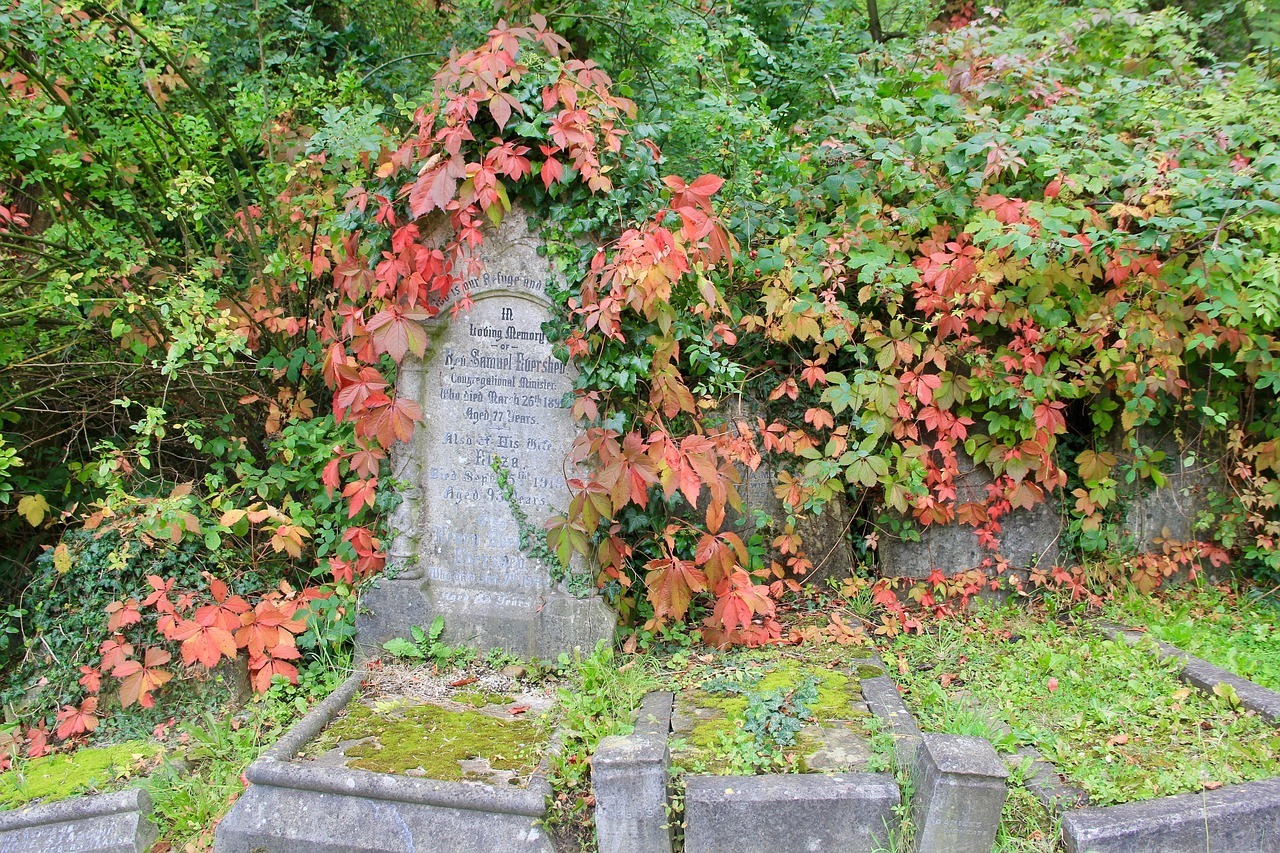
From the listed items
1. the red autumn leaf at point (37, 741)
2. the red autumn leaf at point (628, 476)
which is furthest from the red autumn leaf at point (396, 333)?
the red autumn leaf at point (37, 741)

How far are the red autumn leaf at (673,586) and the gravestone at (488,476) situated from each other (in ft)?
1.13

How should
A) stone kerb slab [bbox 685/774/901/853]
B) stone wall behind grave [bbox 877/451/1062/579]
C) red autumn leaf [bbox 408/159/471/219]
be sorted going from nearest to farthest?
stone kerb slab [bbox 685/774/901/853] → red autumn leaf [bbox 408/159/471/219] → stone wall behind grave [bbox 877/451/1062/579]

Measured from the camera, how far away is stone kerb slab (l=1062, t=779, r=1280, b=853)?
9.02 ft

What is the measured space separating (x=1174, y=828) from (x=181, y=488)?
4.26 meters

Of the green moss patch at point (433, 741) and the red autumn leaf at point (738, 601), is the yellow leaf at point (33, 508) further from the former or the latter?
the red autumn leaf at point (738, 601)

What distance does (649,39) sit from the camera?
5203 millimetres

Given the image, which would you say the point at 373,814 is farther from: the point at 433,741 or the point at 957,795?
the point at 957,795

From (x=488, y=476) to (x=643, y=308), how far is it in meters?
1.15

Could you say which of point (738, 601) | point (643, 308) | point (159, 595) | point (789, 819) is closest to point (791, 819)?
point (789, 819)

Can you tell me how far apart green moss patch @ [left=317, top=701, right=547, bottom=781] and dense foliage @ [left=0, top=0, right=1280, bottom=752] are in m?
0.64

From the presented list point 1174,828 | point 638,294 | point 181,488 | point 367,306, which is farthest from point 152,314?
point 1174,828

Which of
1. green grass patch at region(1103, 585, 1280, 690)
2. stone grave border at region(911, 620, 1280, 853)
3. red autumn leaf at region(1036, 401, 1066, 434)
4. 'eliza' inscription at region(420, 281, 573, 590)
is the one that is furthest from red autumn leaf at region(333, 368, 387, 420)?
green grass patch at region(1103, 585, 1280, 690)

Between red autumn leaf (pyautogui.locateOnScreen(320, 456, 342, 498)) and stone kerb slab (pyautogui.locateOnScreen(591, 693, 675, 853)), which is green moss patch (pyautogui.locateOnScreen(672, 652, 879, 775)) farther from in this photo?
red autumn leaf (pyautogui.locateOnScreen(320, 456, 342, 498))

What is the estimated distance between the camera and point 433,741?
3.39 m
